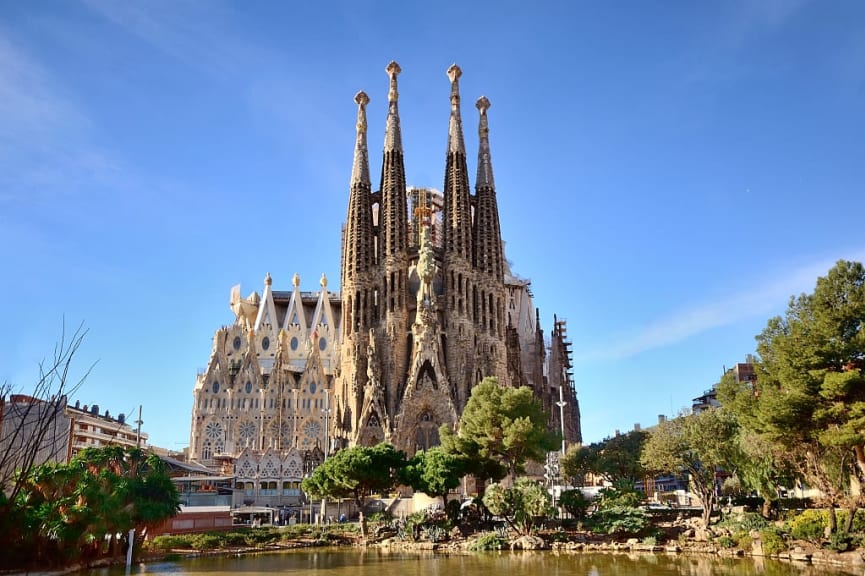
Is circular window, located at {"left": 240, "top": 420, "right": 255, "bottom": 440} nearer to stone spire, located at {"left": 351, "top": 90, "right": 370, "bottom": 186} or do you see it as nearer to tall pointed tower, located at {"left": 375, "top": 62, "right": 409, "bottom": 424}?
tall pointed tower, located at {"left": 375, "top": 62, "right": 409, "bottom": 424}

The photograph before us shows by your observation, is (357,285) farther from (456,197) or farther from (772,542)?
(772,542)

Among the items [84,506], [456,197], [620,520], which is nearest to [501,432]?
[620,520]

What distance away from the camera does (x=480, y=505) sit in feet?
127

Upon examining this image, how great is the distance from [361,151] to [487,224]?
1468 centimetres

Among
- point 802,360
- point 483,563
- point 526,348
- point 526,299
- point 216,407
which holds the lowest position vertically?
point 483,563

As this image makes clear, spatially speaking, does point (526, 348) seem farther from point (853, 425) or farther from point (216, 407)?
point (853, 425)

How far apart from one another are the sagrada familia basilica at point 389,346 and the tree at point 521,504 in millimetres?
25808

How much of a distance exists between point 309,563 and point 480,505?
13.1 m

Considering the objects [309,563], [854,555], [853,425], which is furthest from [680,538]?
[309,563]

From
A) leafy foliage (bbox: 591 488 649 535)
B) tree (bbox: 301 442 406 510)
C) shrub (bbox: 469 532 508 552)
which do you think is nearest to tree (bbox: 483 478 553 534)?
shrub (bbox: 469 532 508 552)

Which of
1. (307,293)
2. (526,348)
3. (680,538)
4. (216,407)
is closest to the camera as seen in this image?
(680,538)

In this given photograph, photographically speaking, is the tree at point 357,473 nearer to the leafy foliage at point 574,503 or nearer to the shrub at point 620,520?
the leafy foliage at point 574,503

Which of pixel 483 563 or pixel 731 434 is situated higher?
pixel 731 434

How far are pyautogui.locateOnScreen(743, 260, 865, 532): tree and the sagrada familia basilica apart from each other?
36.4m
